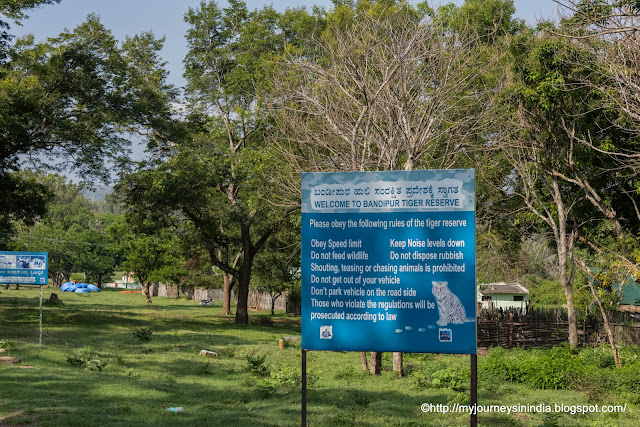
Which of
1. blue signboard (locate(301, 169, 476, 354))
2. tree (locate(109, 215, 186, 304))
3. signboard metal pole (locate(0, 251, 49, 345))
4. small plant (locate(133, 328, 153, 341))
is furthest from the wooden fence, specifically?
tree (locate(109, 215, 186, 304))

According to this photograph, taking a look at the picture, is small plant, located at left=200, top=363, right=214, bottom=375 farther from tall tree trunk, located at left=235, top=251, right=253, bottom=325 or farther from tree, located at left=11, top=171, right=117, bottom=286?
tree, located at left=11, top=171, right=117, bottom=286

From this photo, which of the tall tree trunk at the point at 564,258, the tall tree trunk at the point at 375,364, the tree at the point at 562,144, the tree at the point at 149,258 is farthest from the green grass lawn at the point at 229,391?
the tree at the point at 149,258

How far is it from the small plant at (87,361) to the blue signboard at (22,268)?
10.2 ft

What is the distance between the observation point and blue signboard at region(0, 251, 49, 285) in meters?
19.1

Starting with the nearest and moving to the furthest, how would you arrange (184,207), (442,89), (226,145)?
(442,89) < (184,207) < (226,145)

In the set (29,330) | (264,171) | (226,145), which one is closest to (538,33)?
(264,171)

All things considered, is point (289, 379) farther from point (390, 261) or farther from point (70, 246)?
point (70, 246)

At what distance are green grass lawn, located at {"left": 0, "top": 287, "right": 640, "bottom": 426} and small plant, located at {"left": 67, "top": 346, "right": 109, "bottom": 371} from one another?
0.37ft

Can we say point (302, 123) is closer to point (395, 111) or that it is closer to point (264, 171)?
point (395, 111)

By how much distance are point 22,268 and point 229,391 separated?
8.61 metres

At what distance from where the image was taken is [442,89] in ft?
64.9

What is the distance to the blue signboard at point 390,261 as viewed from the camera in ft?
23.1

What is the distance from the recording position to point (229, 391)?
14.5 m

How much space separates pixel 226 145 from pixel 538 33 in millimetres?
18844
